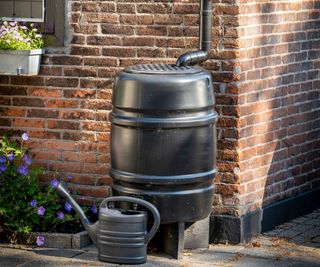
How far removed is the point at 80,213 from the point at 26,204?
0.60 m

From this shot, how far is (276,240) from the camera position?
8.54m

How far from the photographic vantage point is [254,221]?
337 inches

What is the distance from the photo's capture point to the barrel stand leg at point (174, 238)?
7.77 m

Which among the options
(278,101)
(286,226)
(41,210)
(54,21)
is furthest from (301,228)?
(54,21)

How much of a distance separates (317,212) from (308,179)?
0.32 m

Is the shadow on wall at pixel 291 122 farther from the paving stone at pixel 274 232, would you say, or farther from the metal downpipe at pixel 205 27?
the metal downpipe at pixel 205 27

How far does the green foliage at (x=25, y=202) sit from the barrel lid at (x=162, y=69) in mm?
1138

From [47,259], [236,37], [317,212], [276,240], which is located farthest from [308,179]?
[47,259]

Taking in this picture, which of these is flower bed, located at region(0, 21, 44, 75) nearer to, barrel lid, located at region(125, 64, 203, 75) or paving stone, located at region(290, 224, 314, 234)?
barrel lid, located at region(125, 64, 203, 75)

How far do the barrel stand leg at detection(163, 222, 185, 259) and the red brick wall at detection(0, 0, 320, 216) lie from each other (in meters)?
0.61

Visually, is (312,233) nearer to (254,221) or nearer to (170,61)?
(254,221)

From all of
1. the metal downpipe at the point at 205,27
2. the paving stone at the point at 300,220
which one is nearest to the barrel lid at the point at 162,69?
the metal downpipe at the point at 205,27

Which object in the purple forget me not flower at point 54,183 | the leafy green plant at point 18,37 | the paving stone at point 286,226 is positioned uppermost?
the leafy green plant at point 18,37

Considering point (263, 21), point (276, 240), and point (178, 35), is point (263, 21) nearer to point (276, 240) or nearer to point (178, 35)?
point (178, 35)
